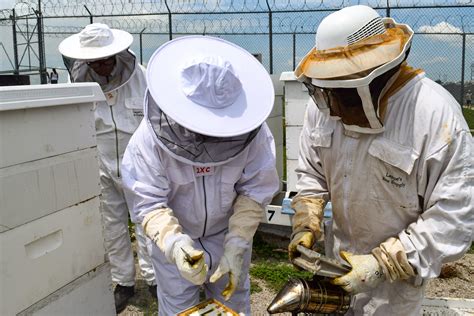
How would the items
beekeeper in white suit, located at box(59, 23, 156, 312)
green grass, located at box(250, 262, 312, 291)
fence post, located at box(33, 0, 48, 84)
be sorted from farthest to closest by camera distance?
fence post, located at box(33, 0, 48, 84) < green grass, located at box(250, 262, 312, 291) < beekeeper in white suit, located at box(59, 23, 156, 312)

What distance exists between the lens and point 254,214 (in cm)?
231

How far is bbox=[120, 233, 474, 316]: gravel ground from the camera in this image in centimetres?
367

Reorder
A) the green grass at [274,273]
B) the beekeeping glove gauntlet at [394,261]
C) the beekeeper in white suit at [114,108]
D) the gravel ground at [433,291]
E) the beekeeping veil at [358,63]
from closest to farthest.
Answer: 1. the beekeeping veil at [358,63]
2. the beekeeping glove gauntlet at [394,261]
3. the beekeeper in white suit at [114,108]
4. the gravel ground at [433,291]
5. the green grass at [274,273]

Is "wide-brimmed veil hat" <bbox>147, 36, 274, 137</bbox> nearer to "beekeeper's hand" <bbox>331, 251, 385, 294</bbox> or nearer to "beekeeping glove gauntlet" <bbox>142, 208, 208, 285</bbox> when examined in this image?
"beekeeping glove gauntlet" <bbox>142, 208, 208, 285</bbox>

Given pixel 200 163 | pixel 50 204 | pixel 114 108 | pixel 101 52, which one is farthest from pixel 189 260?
pixel 101 52

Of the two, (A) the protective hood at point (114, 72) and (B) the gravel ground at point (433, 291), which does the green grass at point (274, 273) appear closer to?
(B) the gravel ground at point (433, 291)

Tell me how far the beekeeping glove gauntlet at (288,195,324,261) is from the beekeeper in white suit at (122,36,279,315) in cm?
19

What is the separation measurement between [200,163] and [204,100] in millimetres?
299

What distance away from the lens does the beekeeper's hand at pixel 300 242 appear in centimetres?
214

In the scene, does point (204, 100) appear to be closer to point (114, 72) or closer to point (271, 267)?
point (114, 72)

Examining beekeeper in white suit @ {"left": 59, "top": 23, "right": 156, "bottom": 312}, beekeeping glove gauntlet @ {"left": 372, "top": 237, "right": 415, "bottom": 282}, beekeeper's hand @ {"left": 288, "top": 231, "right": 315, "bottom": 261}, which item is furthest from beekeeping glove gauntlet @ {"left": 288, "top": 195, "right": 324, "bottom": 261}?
beekeeper in white suit @ {"left": 59, "top": 23, "right": 156, "bottom": 312}

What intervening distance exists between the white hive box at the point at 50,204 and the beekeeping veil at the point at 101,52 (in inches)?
51.4

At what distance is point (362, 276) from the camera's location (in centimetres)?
192

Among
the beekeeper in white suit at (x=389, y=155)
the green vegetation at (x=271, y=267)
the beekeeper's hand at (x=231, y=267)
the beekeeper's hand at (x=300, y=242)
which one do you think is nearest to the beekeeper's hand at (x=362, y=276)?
the beekeeper in white suit at (x=389, y=155)
